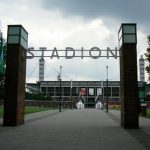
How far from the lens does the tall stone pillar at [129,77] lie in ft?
79.5

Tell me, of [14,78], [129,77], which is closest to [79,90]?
[14,78]

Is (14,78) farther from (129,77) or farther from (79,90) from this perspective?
(79,90)

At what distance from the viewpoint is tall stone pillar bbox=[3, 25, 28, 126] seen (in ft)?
83.1

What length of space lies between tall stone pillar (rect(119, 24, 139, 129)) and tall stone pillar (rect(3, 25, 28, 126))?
699 cm

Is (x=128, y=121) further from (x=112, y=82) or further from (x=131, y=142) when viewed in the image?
(x=112, y=82)

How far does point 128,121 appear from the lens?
2414 centimetres

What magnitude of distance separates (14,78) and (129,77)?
25.0 feet

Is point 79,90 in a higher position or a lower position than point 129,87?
higher

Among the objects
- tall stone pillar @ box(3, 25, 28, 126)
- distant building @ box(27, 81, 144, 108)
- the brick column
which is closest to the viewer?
the brick column

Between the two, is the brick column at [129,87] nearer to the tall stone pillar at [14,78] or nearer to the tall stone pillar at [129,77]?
the tall stone pillar at [129,77]

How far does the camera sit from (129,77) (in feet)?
81.3

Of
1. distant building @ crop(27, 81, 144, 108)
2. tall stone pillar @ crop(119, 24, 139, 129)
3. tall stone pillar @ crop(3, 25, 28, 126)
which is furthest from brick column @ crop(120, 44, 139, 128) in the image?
distant building @ crop(27, 81, 144, 108)

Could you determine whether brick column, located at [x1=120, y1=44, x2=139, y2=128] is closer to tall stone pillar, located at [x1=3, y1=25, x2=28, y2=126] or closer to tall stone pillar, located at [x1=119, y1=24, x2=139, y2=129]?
tall stone pillar, located at [x1=119, y1=24, x2=139, y2=129]

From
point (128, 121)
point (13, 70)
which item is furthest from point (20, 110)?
point (128, 121)
